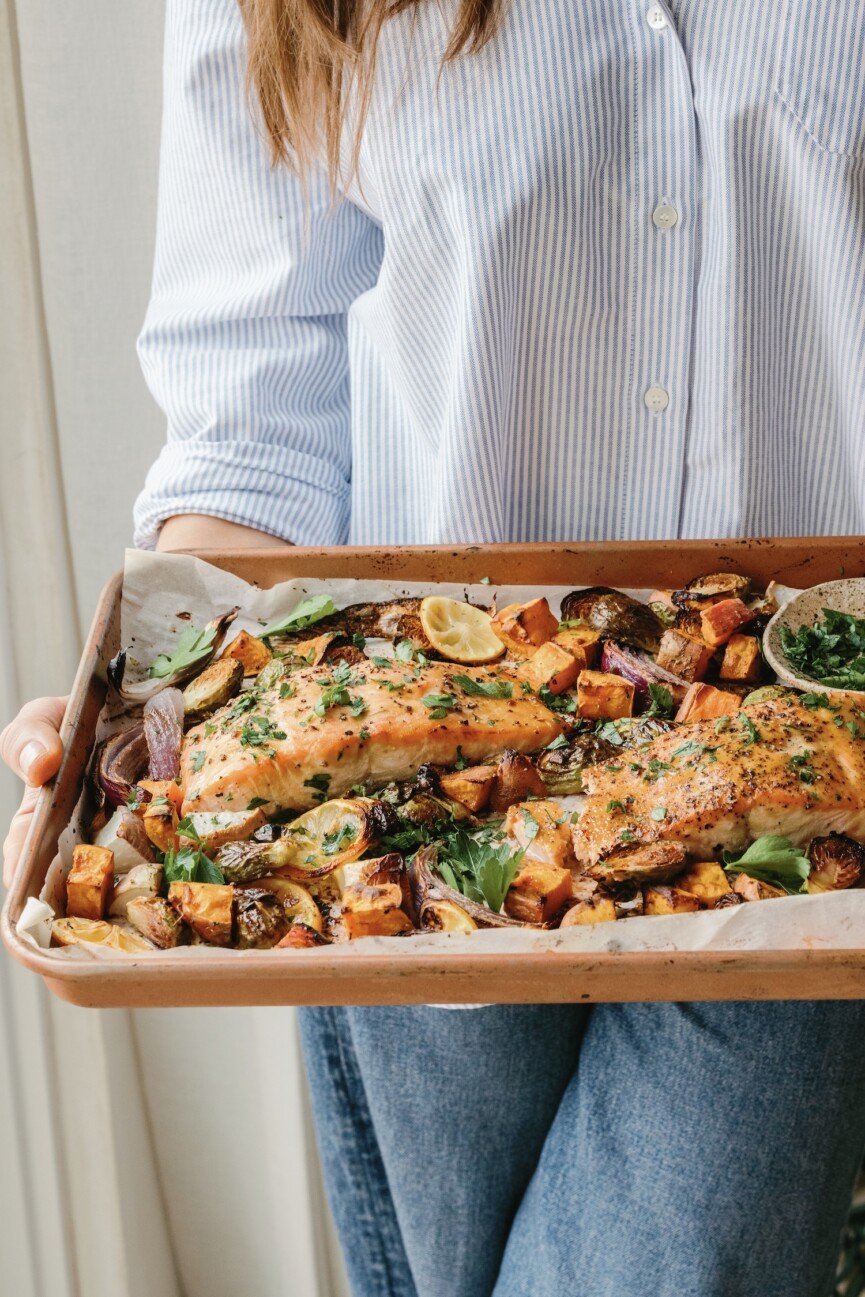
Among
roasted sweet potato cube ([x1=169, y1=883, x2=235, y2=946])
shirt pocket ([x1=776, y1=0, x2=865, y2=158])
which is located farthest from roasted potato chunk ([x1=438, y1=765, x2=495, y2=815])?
shirt pocket ([x1=776, y1=0, x2=865, y2=158])

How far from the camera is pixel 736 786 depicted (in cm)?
105

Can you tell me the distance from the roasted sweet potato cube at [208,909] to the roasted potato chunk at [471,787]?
0.23 metres

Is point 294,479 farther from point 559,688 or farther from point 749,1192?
point 749,1192

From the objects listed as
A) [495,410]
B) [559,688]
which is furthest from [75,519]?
[559,688]

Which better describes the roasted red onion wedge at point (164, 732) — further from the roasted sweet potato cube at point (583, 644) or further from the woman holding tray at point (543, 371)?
the roasted sweet potato cube at point (583, 644)

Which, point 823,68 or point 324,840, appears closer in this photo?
point 324,840

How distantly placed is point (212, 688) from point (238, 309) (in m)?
0.51

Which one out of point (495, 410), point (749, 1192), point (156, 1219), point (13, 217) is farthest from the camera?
point (156, 1219)

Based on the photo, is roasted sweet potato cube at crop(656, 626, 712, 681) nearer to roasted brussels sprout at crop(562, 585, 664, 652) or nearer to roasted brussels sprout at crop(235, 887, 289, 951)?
roasted brussels sprout at crop(562, 585, 664, 652)

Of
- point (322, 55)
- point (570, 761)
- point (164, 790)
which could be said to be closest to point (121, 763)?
point (164, 790)

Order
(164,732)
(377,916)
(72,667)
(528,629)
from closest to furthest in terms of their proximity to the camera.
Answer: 1. (377,916)
2. (164,732)
3. (528,629)
4. (72,667)

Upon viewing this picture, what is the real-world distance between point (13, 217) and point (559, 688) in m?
1.13

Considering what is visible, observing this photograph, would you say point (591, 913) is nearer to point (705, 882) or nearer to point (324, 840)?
point (705, 882)

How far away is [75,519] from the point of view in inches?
77.7
